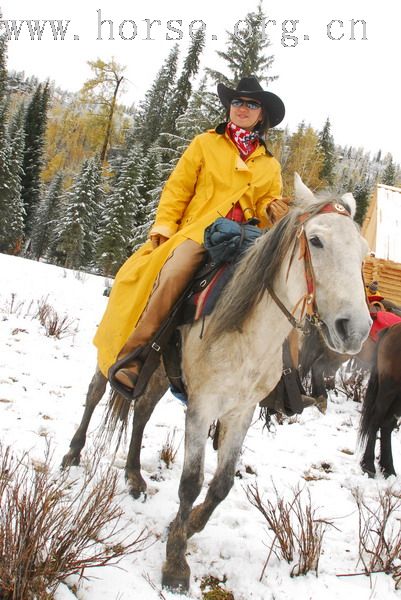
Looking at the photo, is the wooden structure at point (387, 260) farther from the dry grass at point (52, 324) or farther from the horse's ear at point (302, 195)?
the horse's ear at point (302, 195)

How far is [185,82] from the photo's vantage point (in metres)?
35.6

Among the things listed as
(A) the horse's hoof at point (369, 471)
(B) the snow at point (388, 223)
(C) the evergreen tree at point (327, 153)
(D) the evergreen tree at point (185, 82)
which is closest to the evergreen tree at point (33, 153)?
(D) the evergreen tree at point (185, 82)

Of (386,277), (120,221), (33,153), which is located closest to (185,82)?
(120,221)

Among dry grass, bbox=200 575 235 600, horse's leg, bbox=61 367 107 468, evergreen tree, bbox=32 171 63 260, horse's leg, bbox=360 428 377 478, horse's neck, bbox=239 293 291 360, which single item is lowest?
horse's leg, bbox=360 428 377 478

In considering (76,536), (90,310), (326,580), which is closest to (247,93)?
(76,536)

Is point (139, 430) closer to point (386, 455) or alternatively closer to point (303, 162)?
point (386, 455)

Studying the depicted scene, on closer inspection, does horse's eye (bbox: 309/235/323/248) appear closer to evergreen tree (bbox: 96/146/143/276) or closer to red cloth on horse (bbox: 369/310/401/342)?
red cloth on horse (bbox: 369/310/401/342)

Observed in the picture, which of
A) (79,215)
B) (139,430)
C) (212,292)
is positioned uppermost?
(79,215)

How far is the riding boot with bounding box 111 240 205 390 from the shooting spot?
2799 mm

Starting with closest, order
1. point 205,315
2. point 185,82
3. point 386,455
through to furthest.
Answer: point 205,315 < point 386,455 < point 185,82

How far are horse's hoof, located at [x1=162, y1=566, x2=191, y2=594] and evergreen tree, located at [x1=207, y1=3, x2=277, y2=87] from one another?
1821 cm

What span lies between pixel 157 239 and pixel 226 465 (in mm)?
1790

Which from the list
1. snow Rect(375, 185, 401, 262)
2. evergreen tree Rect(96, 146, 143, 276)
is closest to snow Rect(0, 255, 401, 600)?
snow Rect(375, 185, 401, 262)

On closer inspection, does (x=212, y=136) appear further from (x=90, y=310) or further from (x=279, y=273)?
(x=90, y=310)
